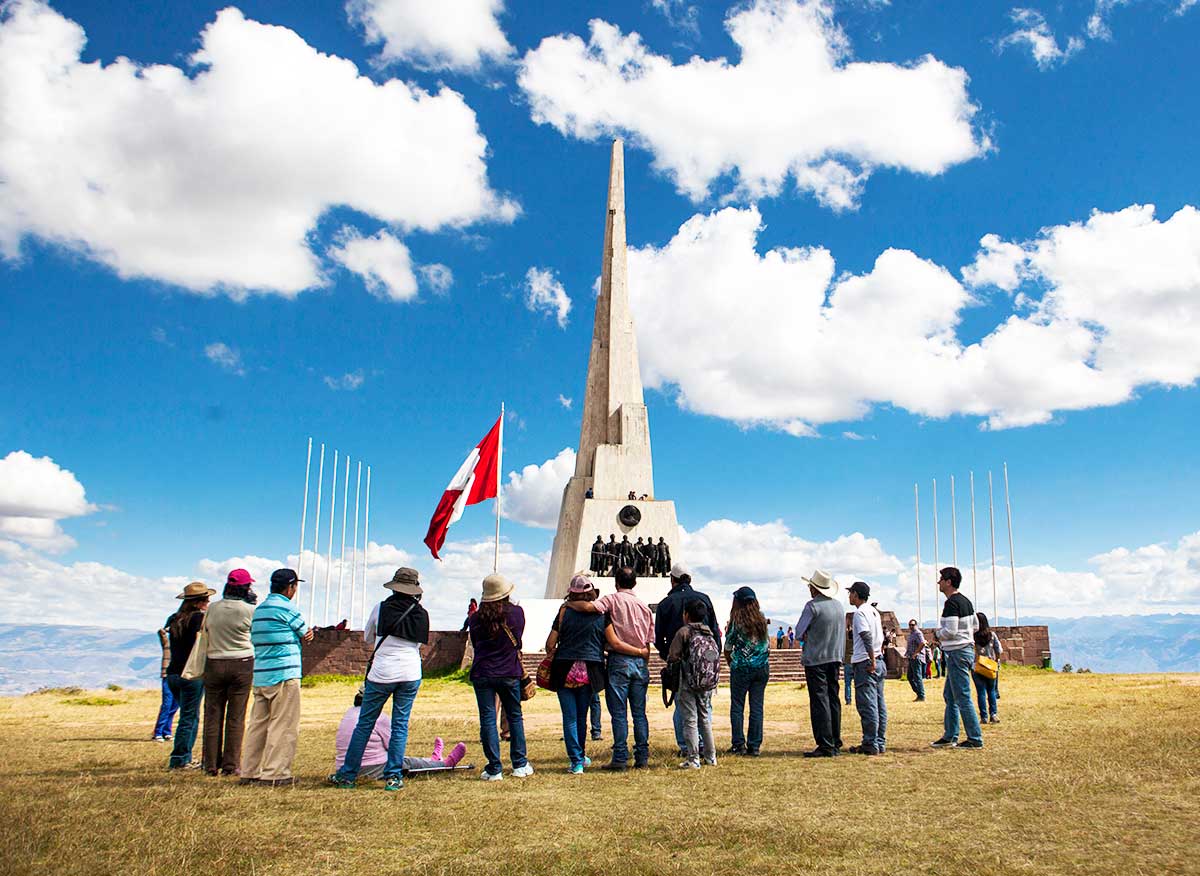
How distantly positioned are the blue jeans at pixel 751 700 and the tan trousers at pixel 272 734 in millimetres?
3586

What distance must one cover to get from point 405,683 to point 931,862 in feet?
12.0

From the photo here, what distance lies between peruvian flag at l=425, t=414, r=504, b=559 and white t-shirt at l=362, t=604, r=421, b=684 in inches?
281

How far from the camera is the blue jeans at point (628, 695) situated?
23.1ft

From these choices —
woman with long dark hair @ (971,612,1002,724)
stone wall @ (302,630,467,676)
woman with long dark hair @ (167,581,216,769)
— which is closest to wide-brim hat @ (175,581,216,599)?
woman with long dark hair @ (167,581,216,769)

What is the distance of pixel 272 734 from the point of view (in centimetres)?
631

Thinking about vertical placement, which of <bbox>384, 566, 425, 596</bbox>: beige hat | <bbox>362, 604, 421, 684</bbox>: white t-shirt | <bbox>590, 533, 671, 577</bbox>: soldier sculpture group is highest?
<bbox>590, 533, 671, 577</bbox>: soldier sculpture group

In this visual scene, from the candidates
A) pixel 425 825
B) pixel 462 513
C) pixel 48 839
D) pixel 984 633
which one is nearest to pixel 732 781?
pixel 425 825

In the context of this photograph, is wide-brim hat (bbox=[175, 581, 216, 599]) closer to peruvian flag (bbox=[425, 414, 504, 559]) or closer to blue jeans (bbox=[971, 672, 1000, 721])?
peruvian flag (bbox=[425, 414, 504, 559])

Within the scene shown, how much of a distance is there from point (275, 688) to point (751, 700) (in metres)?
4.03

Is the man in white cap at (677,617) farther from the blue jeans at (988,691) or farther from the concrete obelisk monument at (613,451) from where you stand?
the concrete obelisk monument at (613,451)

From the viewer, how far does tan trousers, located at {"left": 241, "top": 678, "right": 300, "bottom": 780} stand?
6305mm

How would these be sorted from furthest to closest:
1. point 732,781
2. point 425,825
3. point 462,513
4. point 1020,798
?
point 462,513 < point 732,781 < point 1020,798 < point 425,825

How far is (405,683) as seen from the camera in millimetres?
6293

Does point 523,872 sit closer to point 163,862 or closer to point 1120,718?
point 163,862
